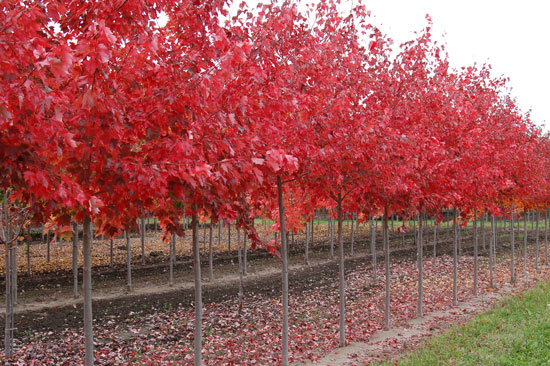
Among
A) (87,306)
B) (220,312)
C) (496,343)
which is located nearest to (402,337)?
(496,343)

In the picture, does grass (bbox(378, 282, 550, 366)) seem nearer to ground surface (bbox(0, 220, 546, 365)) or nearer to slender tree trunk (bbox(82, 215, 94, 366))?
ground surface (bbox(0, 220, 546, 365))

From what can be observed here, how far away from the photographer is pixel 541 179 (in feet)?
53.5

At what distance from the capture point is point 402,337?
29.4 feet

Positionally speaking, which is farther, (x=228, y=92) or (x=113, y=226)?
(x=228, y=92)

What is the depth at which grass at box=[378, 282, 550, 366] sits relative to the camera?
6496 mm

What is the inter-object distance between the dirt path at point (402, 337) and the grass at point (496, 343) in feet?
1.97

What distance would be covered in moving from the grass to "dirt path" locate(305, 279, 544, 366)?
602mm

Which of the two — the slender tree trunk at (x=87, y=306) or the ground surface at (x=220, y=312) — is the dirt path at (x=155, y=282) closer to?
the ground surface at (x=220, y=312)

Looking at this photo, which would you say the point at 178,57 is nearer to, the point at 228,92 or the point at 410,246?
the point at 228,92

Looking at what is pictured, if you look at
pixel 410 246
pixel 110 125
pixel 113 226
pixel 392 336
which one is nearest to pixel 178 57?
pixel 110 125

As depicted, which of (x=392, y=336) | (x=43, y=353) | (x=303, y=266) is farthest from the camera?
(x=303, y=266)

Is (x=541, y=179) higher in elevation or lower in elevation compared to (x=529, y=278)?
higher

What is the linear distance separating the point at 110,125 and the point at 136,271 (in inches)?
578

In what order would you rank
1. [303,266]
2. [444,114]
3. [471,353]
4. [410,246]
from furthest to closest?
1. [410,246]
2. [303,266]
3. [444,114]
4. [471,353]
